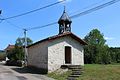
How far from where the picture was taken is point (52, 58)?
32969 millimetres

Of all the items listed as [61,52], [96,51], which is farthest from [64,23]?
[96,51]

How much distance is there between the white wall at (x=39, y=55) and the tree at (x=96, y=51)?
22776 millimetres

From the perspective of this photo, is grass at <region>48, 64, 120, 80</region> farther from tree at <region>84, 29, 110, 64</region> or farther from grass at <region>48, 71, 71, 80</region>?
tree at <region>84, 29, 110, 64</region>

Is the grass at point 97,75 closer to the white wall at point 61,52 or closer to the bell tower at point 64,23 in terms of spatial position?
the white wall at point 61,52

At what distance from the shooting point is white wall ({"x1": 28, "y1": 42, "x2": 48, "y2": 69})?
33750 mm

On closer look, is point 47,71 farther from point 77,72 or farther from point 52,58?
point 77,72

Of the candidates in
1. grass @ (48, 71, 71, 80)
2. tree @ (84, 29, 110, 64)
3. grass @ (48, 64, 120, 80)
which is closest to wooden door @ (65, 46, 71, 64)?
Answer: grass @ (48, 71, 71, 80)

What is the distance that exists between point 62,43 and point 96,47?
127 feet

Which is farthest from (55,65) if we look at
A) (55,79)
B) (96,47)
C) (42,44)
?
(96,47)

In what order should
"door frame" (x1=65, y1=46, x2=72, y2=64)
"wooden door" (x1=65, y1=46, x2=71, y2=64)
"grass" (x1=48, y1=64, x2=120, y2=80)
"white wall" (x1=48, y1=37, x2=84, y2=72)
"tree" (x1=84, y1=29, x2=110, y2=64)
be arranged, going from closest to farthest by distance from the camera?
1. "grass" (x1=48, y1=64, x2=120, y2=80)
2. "white wall" (x1=48, y1=37, x2=84, y2=72)
3. "door frame" (x1=65, y1=46, x2=72, y2=64)
4. "wooden door" (x1=65, y1=46, x2=71, y2=64)
5. "tree" (x1=84, y1=29, x2=110, y2=64)

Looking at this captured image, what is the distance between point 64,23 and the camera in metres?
36.2

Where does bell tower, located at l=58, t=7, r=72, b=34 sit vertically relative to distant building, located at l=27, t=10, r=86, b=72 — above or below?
above

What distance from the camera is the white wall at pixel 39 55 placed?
33750mm

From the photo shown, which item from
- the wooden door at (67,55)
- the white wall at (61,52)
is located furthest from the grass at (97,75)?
the wooden door at (67,55)
